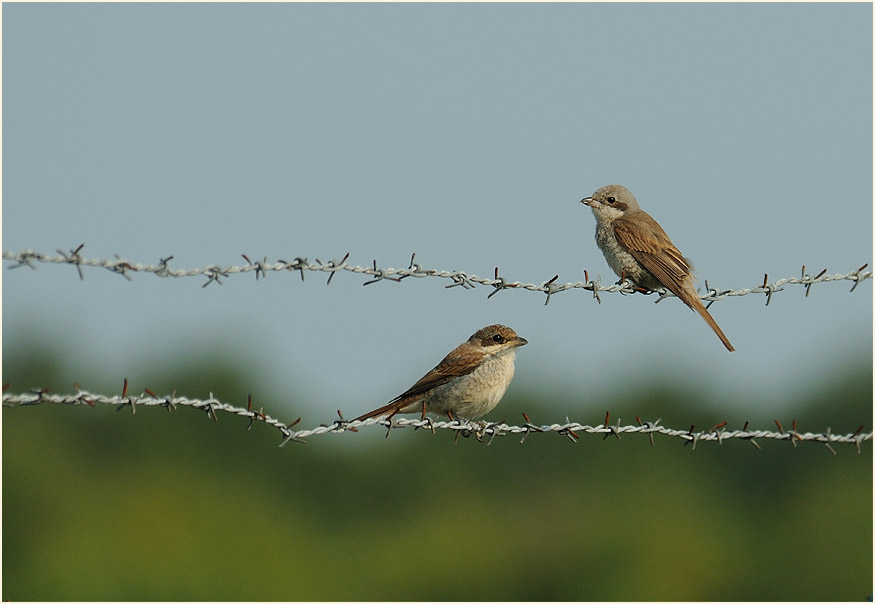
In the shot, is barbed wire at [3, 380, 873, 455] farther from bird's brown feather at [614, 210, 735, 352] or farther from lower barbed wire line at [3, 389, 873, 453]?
bird's brown feather at [614, 210, 735, 352]

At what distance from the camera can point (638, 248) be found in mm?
10344

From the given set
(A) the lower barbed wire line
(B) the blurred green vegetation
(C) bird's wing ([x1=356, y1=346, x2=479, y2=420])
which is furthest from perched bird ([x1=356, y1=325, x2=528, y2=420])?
(B) the blurred green vegetation

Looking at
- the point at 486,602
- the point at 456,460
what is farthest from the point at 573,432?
the point at 456,460

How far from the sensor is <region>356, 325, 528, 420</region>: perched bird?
8664 mm

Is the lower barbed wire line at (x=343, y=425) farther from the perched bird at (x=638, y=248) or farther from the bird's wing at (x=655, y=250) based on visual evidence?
the bird's wing at (x=655, y=250)

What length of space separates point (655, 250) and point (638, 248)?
0.58ft

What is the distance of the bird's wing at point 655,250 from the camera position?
32.3 feet

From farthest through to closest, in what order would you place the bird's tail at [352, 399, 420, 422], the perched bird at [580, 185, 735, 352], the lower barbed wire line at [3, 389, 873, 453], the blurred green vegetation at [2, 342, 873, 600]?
the blurred green vegetation at [2, 342, 873, 600] < the perched bird at [580, 185, 735, 352] < the bird's tail at [352, 399, 420, 422] < the lower barbed wire line at [3, 389, 873, 453]

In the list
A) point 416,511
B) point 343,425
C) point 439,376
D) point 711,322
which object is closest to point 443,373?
point 439,376

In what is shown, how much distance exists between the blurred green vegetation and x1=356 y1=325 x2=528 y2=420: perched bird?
78.4 feet

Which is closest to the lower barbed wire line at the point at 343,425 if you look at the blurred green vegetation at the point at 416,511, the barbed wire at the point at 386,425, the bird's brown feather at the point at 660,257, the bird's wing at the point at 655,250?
the barbed wire at the point at 386,425

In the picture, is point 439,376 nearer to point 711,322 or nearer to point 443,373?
point 443,373

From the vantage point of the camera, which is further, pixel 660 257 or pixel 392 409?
pixel 660 257

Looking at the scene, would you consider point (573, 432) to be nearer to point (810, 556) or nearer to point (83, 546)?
point (83, 546)
